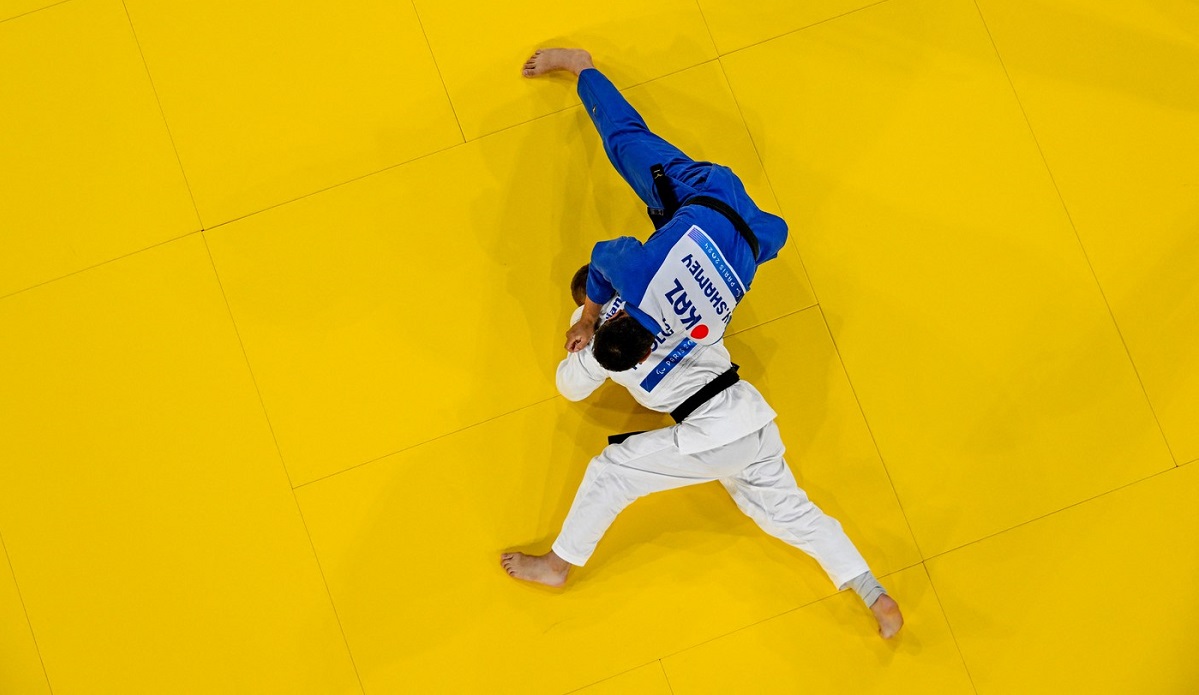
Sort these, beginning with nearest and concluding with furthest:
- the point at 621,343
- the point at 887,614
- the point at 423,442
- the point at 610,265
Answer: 1. the point at 621,343
2. the point at 610,265
3. the point at 887,614
4. the point at 423,442

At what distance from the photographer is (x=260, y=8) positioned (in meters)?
2.96

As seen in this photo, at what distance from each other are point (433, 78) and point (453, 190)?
396mm

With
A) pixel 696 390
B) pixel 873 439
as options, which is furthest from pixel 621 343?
pixel 873 439

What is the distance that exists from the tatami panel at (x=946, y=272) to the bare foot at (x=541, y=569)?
3.77 ft

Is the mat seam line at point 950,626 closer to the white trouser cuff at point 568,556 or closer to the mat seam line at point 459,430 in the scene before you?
the mat seam line at point 459,430

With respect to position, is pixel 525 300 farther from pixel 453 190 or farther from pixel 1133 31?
pixel 1133 31

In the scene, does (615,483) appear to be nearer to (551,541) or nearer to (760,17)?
(551,541)

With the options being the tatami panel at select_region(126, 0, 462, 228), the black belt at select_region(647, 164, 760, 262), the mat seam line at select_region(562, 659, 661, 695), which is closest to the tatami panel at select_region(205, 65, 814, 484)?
the tatami panel at select_region(126, 0, 462, 228)

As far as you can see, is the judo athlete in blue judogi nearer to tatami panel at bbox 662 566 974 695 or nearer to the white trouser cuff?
the white trouser cuff

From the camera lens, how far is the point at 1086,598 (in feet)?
9.52

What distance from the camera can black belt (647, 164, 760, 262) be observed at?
2430 mm

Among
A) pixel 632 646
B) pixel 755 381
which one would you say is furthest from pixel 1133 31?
pixel 632 646

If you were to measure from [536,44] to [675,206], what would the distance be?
879mm

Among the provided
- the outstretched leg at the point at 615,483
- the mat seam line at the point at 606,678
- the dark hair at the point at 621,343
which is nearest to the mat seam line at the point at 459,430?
the outstretched leg at the point at 615,483
